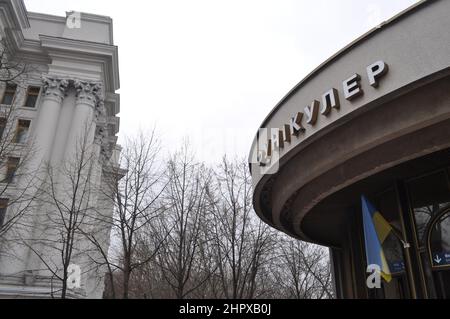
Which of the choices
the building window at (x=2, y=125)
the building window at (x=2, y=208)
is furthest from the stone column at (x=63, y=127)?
the building window at (x=2, y=125)

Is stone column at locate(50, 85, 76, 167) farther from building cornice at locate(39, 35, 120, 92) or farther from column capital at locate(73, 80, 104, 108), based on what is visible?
building cornice at locate(39, 35, 120, 92)

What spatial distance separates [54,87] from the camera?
29.2 metres

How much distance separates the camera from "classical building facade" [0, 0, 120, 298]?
79.6 ft

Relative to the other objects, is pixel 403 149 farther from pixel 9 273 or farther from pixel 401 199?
pixel 9 273

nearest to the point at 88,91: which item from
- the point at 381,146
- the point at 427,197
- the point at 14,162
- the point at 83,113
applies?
the point at 83,113

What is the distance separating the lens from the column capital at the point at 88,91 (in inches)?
1156

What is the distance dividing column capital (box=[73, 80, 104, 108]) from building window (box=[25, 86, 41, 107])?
133 inches

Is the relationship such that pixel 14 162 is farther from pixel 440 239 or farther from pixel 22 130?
pixel 440 239

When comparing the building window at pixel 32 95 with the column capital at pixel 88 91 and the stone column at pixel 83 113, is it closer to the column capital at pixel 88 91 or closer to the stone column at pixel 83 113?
the column capital at pixel 88 91

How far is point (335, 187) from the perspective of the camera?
8.45 m

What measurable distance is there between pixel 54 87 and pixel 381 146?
27842 mm

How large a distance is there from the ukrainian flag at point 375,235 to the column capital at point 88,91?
84.1ft
